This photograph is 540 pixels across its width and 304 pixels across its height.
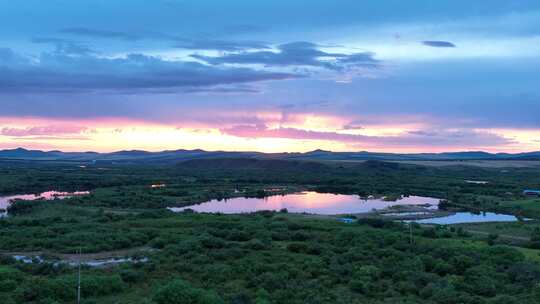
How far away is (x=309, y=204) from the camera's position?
172ft

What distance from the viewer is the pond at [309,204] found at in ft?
154

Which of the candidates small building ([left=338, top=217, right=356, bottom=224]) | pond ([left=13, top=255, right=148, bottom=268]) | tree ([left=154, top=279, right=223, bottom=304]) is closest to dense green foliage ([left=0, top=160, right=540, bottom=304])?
tree ([left=154, top=279, right=223, bottom=304])

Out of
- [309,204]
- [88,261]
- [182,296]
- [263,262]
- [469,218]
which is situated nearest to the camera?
[182,296]

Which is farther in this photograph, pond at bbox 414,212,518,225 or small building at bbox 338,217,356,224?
pond at bbox 414,212,518,225

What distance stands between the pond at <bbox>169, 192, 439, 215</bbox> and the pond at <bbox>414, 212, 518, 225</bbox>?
5502 mm

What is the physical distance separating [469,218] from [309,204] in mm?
15946

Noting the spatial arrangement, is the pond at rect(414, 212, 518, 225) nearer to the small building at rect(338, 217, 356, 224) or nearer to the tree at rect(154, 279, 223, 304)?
the small building at rect(338, 217, 356, 224)

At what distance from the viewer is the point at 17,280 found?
18000 millimetres

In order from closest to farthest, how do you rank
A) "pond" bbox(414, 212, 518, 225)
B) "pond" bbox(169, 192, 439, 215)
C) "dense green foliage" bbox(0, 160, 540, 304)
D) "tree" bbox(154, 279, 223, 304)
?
"tree" bbox(154, 279, 223, 304) < "dense green foliage" bbox(0, 160, 540, 304) < "pond" bbox(414, 212, 518, 225) < "pond" bbox(169, 192, 439, 215)

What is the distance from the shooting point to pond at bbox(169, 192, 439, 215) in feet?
154

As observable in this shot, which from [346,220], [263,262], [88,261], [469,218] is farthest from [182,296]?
[469,218]

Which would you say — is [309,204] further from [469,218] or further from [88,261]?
[88,261]

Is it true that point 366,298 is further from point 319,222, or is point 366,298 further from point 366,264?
point 319,222

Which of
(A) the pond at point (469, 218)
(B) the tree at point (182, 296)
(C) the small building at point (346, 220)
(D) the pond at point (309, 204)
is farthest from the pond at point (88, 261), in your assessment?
(A) the pond at point (469, 218)
